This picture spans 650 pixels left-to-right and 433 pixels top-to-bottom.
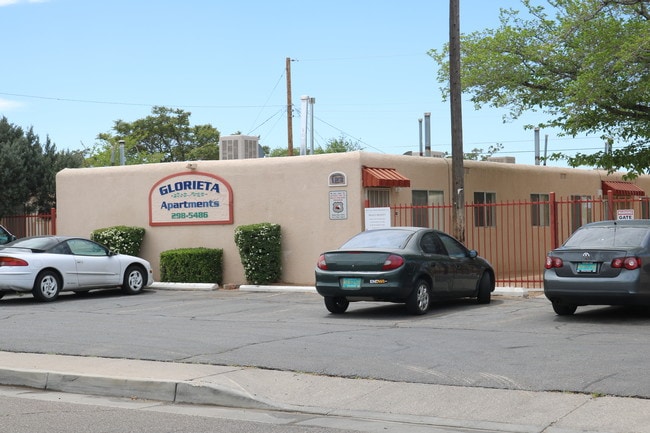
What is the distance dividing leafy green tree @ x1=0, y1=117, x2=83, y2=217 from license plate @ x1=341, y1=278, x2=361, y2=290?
1623 cm

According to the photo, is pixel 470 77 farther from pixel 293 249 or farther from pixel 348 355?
pixel 348 355

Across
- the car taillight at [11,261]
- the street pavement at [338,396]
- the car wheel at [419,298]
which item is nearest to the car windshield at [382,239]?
the car wheel at [419,298]

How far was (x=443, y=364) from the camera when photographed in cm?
1019

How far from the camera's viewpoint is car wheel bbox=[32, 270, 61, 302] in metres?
18.7

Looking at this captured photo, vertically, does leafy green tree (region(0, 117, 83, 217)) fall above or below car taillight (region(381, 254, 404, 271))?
above

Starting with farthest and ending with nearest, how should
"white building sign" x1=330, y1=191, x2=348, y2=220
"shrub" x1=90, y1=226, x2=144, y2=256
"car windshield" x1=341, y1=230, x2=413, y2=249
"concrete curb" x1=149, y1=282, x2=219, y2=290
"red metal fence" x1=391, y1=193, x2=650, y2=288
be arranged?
"shrub" x1=90, y1=226, x2=144, y2=256 → "concrete curb" x1=149, y1=282, x2=219, y2=290 → "red metal fence" x1=391, y1=193, x2=650, y2=288 → "white building sign" x1=330, y1=191, x2=348, y2=220 → "car windshield" x1=341, y1=230, x2=413, y2=249

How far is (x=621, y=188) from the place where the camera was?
109 ft

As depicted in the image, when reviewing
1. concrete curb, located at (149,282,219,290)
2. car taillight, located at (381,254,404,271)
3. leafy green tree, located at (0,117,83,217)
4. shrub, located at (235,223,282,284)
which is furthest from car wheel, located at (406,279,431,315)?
leafy green tree, located at (0,117,83,217)

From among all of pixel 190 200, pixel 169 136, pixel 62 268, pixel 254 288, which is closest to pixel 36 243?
pixel 62 268

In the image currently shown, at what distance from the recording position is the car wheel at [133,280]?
20.9 meters

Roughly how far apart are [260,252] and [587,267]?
33.0 ft

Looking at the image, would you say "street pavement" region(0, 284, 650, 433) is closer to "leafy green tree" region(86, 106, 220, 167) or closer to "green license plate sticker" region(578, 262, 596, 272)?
"green license plate sticker" region(578, 262, 596, 272)

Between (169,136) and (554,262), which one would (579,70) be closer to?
(554,262)

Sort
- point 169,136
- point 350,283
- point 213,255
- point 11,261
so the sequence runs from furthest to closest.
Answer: point 169,136 < point 213,255 < point 11,261 < point 350,283
